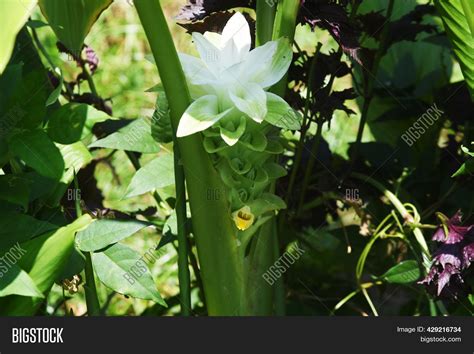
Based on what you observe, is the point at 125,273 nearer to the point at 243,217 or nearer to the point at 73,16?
the point at 243,217

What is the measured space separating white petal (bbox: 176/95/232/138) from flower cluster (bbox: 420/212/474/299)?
0.33 m

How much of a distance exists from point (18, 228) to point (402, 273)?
496mm

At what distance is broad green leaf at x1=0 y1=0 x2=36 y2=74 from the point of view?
0.75 meters

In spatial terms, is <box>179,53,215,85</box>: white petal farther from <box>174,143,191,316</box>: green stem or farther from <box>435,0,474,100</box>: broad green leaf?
<box>435,0,474,100</box>: broad green leaf

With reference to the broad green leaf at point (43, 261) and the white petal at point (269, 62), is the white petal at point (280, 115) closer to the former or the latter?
the white petal at point (269, 62)

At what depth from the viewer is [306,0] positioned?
1037mm

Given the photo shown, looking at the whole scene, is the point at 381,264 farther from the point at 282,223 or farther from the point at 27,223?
the point at 27,223

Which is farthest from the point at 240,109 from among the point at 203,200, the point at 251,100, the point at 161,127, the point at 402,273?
the point at 402,273

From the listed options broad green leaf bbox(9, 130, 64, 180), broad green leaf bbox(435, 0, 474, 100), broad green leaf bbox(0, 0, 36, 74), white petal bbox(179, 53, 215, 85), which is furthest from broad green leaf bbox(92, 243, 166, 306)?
broad green leaf bbox(435, 0, 474, 100)

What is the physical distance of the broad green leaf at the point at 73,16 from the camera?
3.43ft

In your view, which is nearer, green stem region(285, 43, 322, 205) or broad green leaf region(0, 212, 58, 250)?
broad green leaf region(0, 212, 58, 250)

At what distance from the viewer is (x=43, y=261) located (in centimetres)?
93

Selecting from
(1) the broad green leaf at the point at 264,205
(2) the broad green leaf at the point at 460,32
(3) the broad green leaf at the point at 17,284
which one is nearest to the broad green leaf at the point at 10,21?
(3) the broad green leaf at the point at 17,284

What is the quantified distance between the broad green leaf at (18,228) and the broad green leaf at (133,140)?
0.15 metres
